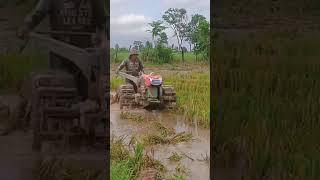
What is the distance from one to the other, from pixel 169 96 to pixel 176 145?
0.72ft

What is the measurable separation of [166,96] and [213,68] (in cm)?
24

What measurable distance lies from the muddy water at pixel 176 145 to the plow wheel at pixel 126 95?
0.05 metres

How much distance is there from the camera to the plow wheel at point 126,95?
223cm

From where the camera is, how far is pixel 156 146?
2256 mm

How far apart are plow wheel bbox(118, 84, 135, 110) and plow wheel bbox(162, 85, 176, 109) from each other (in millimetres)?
141

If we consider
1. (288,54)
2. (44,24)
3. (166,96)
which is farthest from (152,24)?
(288,54)

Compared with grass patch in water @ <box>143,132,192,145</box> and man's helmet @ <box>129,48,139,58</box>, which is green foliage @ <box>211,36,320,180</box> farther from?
man's helmet @ <box>129,48,139,58</box>

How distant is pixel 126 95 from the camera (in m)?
2.24

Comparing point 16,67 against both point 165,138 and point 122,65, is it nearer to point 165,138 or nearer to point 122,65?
point 122,65

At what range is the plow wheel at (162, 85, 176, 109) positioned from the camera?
2264 millimetres

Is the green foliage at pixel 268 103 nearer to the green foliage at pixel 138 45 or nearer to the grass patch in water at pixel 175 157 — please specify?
the grass patch in water at pixel 175 157

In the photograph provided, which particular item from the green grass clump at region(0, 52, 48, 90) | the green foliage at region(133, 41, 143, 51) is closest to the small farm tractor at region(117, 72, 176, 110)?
the green foliage at region(133, 41, 143, 51)

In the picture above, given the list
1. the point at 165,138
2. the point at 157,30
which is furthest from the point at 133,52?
the point at 165,138

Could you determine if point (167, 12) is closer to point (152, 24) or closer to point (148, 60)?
point (152, 24)
